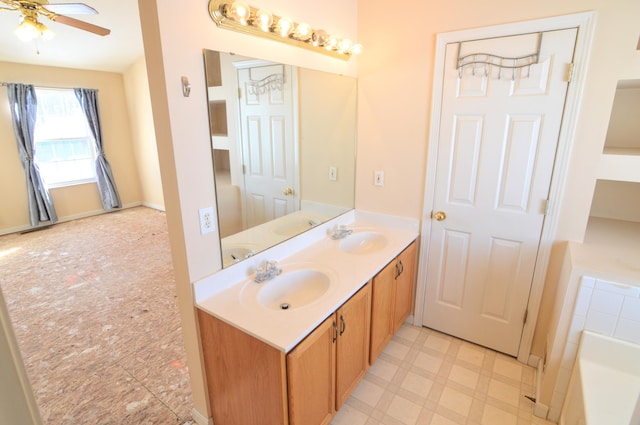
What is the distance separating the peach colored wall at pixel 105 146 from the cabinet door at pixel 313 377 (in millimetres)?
5485

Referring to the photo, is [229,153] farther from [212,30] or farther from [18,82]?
[18,82]

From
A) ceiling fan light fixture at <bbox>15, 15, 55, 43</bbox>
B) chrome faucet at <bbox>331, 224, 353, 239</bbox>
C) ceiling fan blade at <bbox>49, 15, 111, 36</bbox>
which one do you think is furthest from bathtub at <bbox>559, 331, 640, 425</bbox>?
ceiling fan light fixture at <bbox>15, 15, 55, 43</bbox>

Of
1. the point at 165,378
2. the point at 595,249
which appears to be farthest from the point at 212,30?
the point at 595,249

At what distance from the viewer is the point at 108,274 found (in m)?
3.47

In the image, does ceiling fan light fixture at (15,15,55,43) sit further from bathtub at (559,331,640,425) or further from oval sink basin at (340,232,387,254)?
Result: bathtub at (559,331,640,425)

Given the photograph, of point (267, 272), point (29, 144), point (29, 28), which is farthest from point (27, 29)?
point (29, 144)

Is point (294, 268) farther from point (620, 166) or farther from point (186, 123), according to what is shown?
point (620, 166)

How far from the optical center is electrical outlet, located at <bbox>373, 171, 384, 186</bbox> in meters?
2.46

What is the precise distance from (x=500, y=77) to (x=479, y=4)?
443 mm

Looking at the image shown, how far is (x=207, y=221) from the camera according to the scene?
4.95 ft

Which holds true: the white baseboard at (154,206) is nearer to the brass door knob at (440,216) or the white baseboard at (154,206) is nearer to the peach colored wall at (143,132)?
the peach colored wall at (143,132)

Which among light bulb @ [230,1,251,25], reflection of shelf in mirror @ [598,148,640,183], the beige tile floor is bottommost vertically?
the beige tile floor

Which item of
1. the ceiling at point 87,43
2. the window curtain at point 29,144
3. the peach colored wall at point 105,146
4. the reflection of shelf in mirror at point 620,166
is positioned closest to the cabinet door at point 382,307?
the reflection of shelf in mirror at point 620,166

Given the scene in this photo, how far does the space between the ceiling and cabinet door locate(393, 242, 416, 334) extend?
12.7ft
